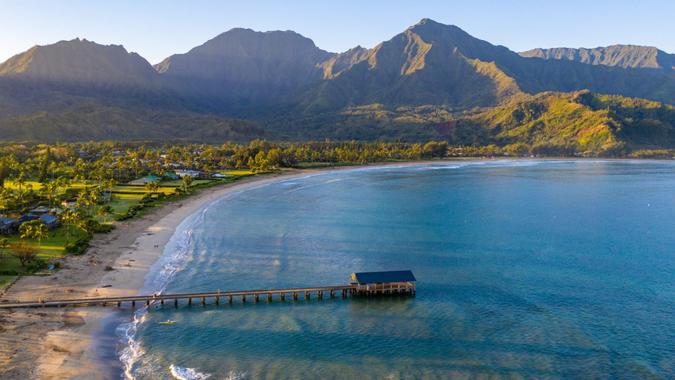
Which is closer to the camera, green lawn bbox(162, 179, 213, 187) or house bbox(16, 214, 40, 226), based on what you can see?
house bbox(16, 214, 40, 226)

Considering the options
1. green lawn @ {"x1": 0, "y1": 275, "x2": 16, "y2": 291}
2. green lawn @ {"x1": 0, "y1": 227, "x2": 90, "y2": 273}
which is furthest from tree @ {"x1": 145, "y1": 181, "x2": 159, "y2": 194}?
green lawn @ {"x1": 0, "y1": 275, "x2": 16, "y2": 291}

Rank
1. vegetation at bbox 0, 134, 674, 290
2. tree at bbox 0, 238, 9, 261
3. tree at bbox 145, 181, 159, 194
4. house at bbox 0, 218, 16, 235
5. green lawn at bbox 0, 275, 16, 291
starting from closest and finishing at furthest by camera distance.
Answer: green lawn at bbox 0, 275, 16, 291, tree at bbox 0, 238, 9, 261, vegetation at bbox 0, 134, 674, 290, house at bbox 0, 218, 16, 235, tree at bbox 145, 181, 159, 194

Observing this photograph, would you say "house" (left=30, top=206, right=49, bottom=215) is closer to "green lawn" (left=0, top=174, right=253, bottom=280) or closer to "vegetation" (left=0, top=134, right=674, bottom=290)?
"vegetation" (left=0, top=134, right=674, bottom=290)

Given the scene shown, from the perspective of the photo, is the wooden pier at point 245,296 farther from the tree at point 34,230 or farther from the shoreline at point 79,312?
the tree at point 34,230

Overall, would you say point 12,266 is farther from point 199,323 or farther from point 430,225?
point 430,225

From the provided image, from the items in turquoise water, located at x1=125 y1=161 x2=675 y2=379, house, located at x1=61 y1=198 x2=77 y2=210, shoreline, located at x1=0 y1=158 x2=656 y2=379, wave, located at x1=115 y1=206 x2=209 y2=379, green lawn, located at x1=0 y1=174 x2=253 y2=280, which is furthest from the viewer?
house, located at x1=61 y1=198 x2=77 y2=210

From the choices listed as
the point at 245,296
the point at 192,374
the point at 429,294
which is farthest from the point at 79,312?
the point at 429,294

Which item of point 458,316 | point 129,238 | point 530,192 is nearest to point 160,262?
point 129,238
